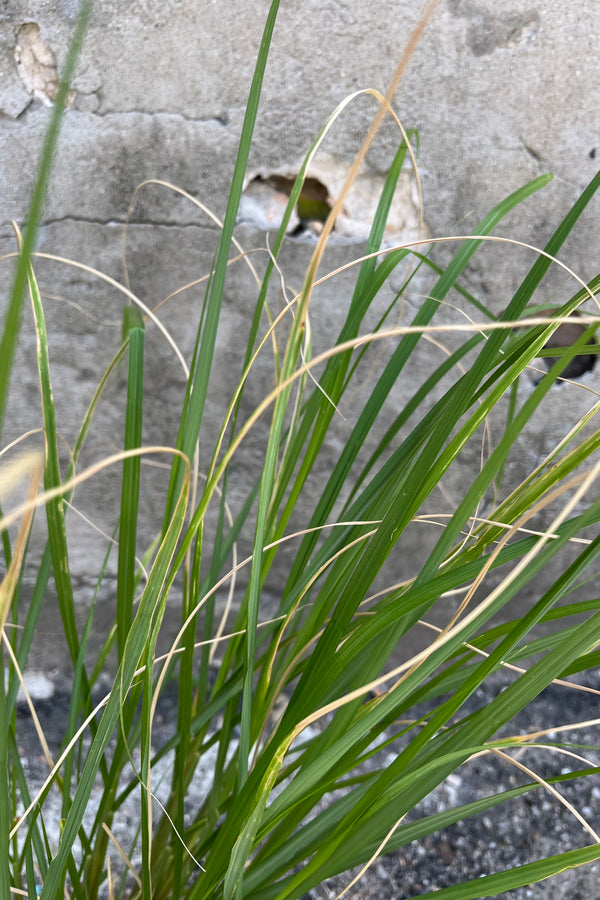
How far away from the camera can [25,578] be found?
118 cm

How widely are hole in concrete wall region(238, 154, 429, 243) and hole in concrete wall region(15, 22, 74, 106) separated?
278 millimetres

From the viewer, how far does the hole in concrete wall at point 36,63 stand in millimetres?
854

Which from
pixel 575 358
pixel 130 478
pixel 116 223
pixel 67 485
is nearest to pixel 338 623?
pixel 130 478

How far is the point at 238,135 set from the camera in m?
0.92

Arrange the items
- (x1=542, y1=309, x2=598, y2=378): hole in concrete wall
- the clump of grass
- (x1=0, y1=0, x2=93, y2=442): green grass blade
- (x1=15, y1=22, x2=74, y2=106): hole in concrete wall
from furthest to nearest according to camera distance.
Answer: (x1=542, y1=309, x2=598, y2=378): hole in concrete wall → (x1=15, y1=22, x2=74, y2=106): hole in concrete wall → the clump of grass → (x1=0, y1=0, x2=93, y2=442): green grass blade

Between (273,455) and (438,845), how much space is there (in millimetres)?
796

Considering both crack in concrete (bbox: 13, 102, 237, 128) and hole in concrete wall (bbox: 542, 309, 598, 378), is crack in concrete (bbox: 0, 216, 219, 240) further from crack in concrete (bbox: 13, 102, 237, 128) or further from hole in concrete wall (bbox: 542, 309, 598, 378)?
hole in concrete wall (bbox: 542, 309, 598, 378)

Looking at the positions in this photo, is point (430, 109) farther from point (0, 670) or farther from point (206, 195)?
point (0, 670)

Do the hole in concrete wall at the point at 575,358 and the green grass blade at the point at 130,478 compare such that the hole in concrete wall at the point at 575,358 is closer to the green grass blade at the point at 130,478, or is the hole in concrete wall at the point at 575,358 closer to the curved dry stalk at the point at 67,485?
the green grass blade at the point at 130,478

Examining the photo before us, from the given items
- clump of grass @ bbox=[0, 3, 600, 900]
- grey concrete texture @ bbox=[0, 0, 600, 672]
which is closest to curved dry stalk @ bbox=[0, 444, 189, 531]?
clump of grass @ bbox=[0, 3, 600, 900]

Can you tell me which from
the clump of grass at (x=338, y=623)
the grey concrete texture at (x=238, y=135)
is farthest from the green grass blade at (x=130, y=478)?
the grey concrete texture at (x=238, y=135)

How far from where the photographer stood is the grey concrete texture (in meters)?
0.87

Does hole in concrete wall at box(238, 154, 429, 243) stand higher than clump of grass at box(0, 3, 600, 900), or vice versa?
hole in concrete wall at box(238, 154, 429, 243)

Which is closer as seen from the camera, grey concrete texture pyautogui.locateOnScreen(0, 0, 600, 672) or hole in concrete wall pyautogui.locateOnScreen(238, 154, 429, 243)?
grey concrete texture pyautogui.locateOnScreen(0, 0, 600, 672)
